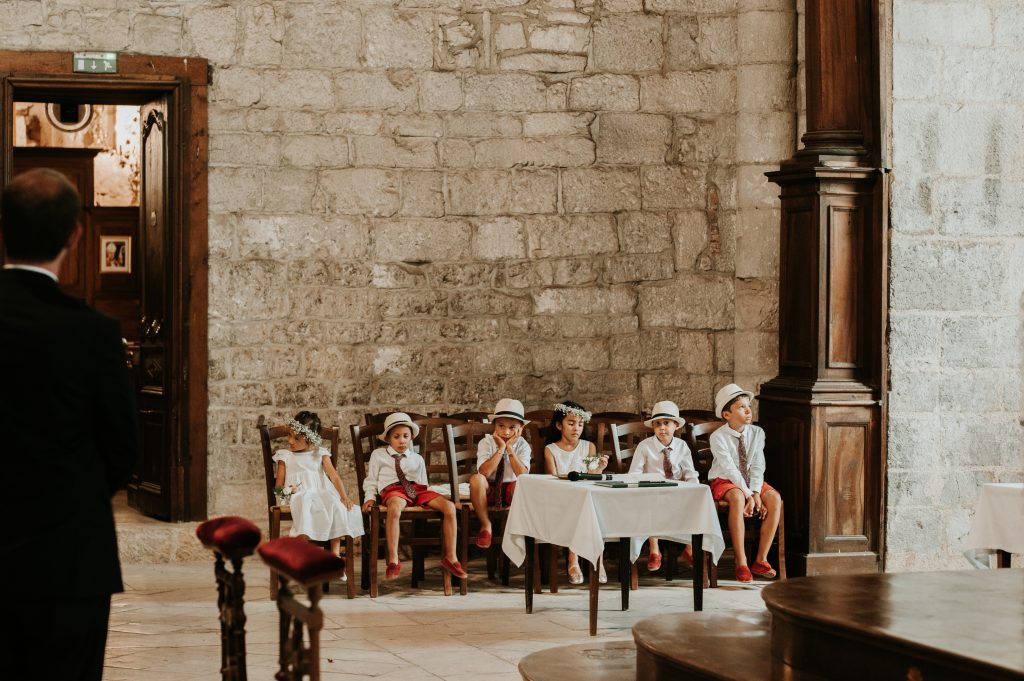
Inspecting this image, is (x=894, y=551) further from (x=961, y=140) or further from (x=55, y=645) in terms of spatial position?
(x=55, y=645)

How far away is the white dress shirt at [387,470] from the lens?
6.75m

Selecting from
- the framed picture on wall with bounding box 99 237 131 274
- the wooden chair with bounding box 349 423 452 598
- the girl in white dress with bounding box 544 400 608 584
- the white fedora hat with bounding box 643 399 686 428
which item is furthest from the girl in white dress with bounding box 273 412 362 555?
the framed picture on wall with bounding box 99 237 131 274

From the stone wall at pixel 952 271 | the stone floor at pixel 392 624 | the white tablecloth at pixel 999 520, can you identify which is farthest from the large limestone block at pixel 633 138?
the white tablecloth at pixel 999 520

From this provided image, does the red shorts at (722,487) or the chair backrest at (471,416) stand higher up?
the chair backrest at (471,416)

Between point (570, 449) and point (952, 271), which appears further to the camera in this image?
point (952, 271)

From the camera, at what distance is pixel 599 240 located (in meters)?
8.32

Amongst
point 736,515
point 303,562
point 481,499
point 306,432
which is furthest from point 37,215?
point 736,515

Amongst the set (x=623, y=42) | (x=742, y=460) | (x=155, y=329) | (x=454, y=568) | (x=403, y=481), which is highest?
(x=623, y=42)

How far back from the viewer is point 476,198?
8180 mm

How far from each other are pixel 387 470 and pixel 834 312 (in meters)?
2.51

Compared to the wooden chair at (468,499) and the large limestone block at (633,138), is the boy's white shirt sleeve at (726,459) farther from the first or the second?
the large limestone block at (633,138)

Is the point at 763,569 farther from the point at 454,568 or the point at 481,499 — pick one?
the point at 454,568

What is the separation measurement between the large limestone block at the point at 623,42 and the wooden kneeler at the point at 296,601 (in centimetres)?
599

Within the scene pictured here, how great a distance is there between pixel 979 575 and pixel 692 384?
3.77 m
